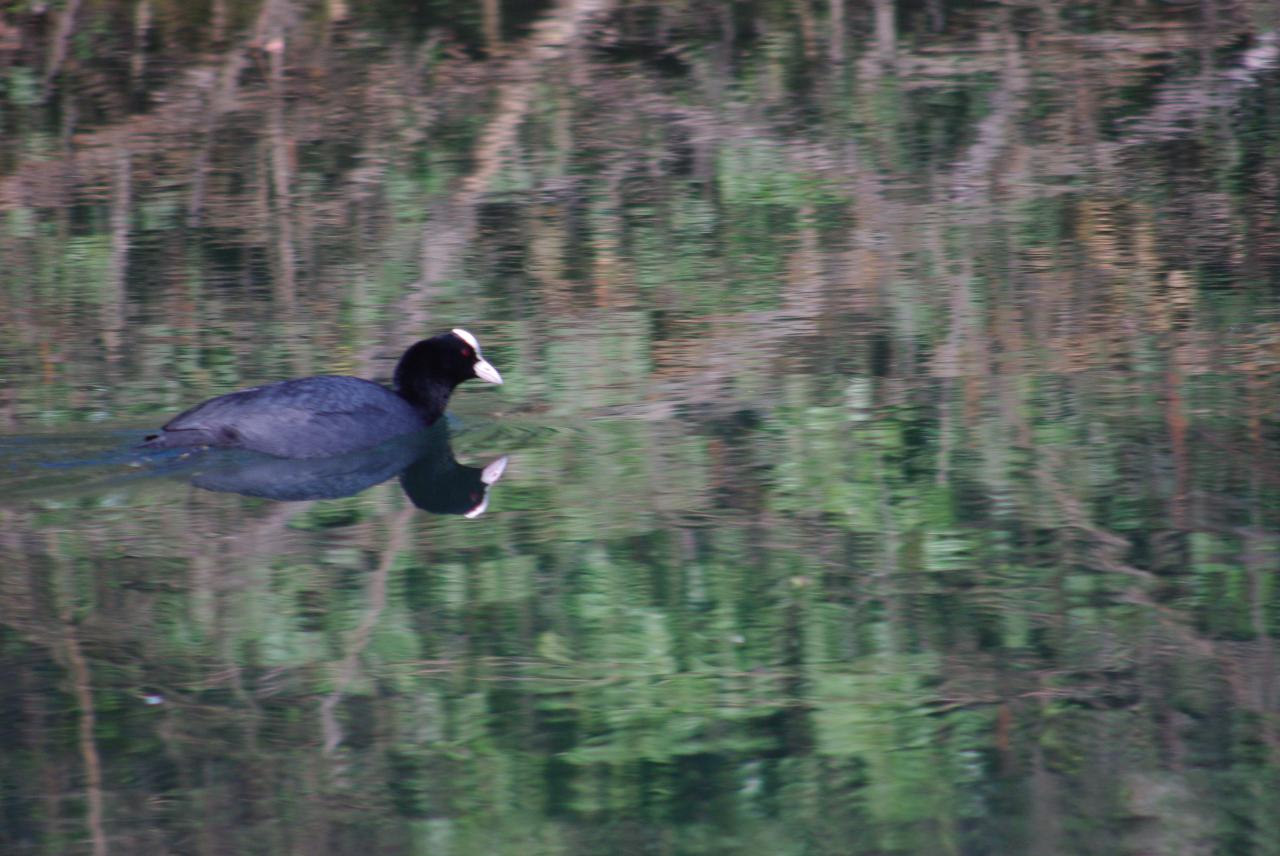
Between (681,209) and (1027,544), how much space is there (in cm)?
443

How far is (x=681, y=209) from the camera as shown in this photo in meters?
9.53

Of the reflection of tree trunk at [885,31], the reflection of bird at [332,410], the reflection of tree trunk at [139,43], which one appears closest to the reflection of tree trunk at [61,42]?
the reflection of tree trunk at [139,43]

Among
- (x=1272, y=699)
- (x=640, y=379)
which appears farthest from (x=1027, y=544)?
(x=640, y=379)

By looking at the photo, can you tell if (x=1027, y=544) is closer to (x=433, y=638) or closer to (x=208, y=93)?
(x=433, y=638)

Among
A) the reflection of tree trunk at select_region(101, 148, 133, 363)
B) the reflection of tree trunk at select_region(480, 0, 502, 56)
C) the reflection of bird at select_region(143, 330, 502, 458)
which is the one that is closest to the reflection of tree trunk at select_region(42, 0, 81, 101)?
the reflection of tree trunk at select_region(101, 148, 133, 363)

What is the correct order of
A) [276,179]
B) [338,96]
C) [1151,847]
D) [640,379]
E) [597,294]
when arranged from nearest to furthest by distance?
[1151,847] → [640,379] → [597,294] → [276,179] → [338,96]

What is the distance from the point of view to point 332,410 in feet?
21.7

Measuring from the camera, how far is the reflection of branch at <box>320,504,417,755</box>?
4367 millimetres

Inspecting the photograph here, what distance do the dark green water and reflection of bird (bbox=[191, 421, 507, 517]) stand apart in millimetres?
33

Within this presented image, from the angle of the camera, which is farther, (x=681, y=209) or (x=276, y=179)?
(x=276, y=179)

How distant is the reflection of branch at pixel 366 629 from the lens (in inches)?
172

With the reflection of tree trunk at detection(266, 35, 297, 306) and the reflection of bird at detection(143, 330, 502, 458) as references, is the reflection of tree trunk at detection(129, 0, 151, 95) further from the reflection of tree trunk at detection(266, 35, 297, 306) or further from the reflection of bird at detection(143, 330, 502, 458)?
the reflection of bird at detection(143, 330, 502, 458)

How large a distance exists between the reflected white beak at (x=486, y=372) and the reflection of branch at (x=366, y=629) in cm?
101

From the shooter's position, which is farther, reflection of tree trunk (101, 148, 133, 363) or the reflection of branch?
reflection of tree trunk (101, 148, 133, 363)
